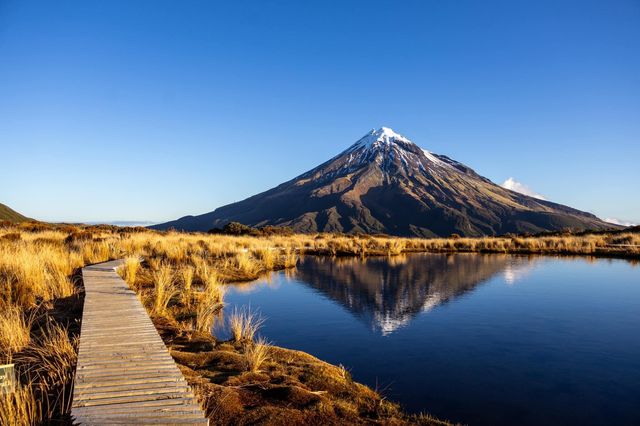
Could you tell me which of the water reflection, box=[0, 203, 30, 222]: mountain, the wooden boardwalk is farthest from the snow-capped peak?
the wooden boardwalk

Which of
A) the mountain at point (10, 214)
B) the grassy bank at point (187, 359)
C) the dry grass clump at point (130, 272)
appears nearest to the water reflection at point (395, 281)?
the grassy bank at point (187, 359)

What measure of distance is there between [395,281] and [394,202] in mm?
119100

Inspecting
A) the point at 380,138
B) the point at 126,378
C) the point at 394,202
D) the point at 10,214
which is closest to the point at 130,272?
the point at 126,378

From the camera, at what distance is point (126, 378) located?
15.2 ft

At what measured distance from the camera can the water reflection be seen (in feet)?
38.1

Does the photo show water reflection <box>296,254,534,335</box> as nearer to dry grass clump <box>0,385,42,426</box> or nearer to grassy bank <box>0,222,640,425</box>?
grassy bank <box>0,222,640,425</box>

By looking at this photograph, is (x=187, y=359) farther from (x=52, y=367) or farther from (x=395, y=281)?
(x=395, y=281)

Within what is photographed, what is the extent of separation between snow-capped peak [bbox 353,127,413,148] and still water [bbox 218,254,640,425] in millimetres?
154509

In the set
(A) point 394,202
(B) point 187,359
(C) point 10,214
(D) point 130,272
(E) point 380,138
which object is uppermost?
(E) point 380,138

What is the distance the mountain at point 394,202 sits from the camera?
11722 cm

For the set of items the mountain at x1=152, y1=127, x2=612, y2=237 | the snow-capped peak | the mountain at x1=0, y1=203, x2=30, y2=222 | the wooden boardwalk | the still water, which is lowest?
the still water

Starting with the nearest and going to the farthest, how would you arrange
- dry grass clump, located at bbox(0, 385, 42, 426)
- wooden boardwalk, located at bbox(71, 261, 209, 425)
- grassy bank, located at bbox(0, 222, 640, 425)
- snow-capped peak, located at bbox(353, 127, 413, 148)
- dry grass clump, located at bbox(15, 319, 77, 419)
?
dry grass clump, located at bbox(0, 385, 42, 426), wooden boardwalk, located at bbox(71, 261, 209, 425), grassy bank, located at bbox(0, 222, 640, 425), dry grass clump, located at bbox(15, 319, 77, 419), snow-capped peak, located at bbox(353, 127, 413, 148)

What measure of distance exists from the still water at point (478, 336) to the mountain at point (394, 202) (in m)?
96.6

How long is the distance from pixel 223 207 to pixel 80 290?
16177 centimetres
